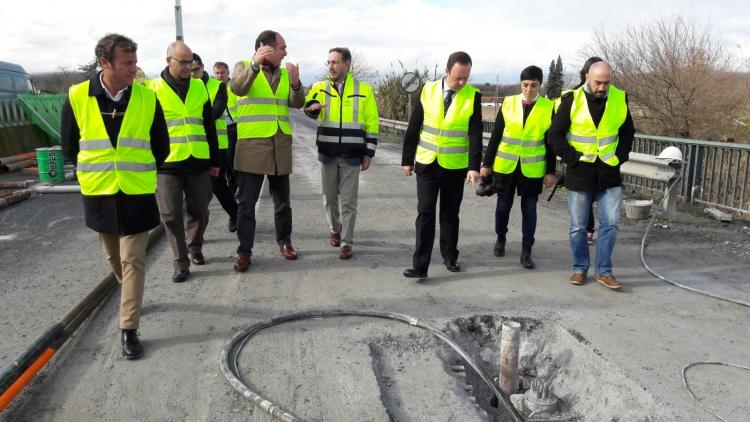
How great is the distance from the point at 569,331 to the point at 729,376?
103 cm

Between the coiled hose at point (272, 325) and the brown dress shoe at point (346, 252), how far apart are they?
1523 mm

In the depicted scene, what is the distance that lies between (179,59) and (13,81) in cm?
1315

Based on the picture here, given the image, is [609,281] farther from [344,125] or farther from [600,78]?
[344,125]

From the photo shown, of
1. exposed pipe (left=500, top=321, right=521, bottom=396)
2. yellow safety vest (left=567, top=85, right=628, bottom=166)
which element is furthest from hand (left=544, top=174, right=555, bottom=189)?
exposed pipe (left=500, top=321, right=521, bottom=396)

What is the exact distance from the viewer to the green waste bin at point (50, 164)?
35.8 ft

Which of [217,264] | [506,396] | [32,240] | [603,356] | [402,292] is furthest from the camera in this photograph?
[32,240]

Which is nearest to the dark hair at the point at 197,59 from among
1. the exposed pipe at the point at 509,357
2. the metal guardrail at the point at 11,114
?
the exposed pipe at the point at 509,357

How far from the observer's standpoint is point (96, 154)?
3.77 meters

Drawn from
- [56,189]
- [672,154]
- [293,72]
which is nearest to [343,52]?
[293,72]

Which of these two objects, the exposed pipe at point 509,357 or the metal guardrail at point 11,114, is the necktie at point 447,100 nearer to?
the exposed pipe at point 509,357

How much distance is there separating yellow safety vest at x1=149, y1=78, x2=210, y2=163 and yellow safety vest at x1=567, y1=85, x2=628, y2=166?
Result: 11.4 feet

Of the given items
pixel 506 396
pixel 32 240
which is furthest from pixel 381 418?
pixel 32 240

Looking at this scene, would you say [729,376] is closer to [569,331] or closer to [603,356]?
[603,356]

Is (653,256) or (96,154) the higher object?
(96,154)
